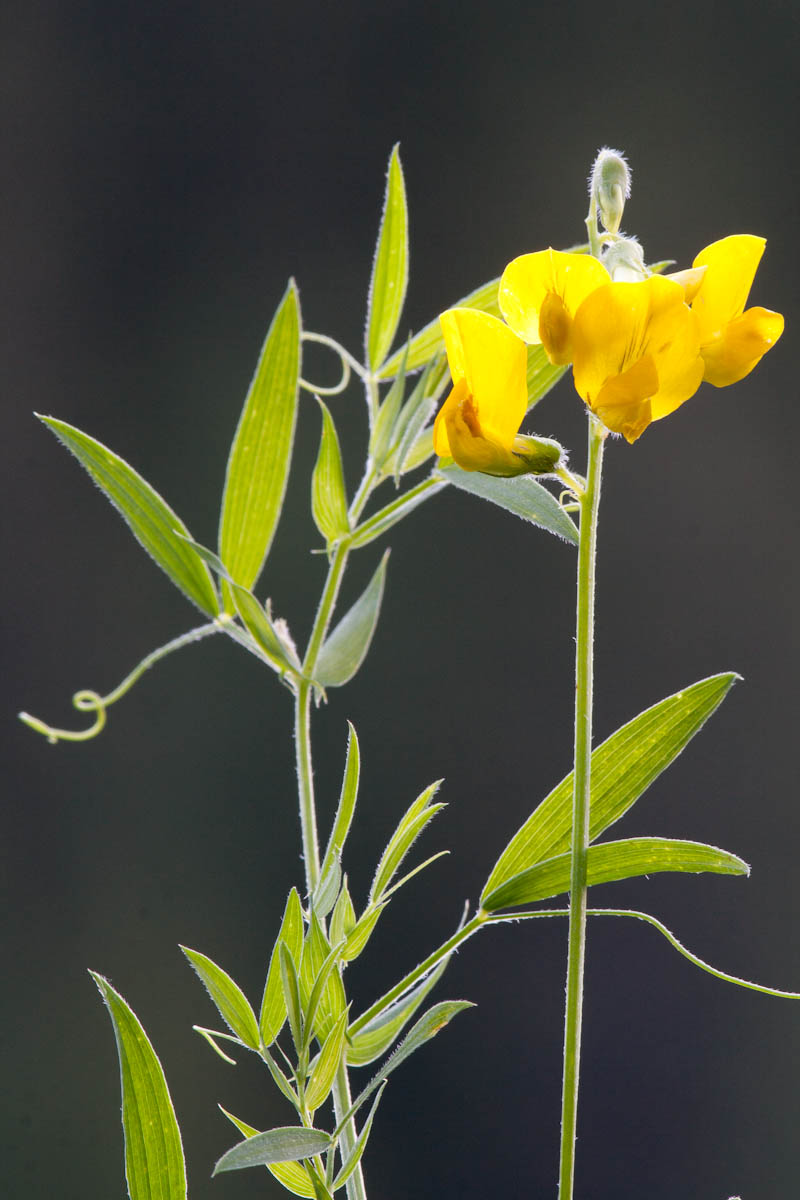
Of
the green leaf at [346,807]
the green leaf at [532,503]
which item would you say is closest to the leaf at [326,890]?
the green leaf at [346,807]

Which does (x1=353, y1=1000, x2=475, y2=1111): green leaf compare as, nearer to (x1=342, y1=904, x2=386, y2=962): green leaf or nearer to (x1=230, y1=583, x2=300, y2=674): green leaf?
(x1=342, y1=904, x2=386, y2=962): green leaf

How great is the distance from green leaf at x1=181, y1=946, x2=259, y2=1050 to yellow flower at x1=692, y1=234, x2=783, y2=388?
0.73ft

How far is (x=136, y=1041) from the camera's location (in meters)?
0.35

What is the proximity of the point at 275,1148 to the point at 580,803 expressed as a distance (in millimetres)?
126

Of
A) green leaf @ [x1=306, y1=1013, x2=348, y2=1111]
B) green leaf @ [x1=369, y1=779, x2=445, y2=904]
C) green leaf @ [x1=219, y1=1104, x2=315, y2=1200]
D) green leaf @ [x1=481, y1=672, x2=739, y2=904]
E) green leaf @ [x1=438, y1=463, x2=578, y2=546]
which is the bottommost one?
green leaf @ [x1=219, y1=1104, x2=315, y2=1200]

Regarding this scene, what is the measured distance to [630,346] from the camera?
29 centimetres

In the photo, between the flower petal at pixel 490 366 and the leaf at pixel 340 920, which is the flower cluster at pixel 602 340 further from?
the leaf at pixel 340 920

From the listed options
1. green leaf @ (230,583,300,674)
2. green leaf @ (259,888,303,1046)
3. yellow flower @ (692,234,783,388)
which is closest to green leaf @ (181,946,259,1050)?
green leaf @ (259,888,303,1046)

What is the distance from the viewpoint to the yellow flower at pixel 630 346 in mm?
286

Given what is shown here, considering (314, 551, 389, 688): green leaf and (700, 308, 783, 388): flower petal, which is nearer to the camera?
(700, 308, 783, 388): flower petal

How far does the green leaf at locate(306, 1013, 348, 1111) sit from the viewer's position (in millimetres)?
345

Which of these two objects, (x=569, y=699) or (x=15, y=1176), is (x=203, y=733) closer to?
(x=569, y=699)

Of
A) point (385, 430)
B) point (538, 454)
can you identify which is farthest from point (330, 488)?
point (538, 454)

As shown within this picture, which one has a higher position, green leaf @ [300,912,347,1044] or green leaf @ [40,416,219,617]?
green leaf @ [40,416,219,617]
